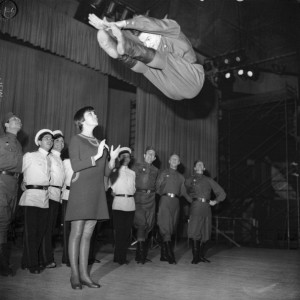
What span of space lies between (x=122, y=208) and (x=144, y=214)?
0.43 metres

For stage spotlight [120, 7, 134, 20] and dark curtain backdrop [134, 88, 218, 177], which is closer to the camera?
stage spotlight [120, 7, 134, 20]

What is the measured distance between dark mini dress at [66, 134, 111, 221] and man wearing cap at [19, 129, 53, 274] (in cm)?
80

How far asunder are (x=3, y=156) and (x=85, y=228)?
1.12 meters

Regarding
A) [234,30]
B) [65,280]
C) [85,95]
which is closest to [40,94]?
[85,95]

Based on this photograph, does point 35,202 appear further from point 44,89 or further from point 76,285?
point 44,89

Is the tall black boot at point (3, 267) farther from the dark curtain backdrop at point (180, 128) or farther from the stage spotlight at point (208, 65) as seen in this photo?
the stage spotlight at point (208, 65)

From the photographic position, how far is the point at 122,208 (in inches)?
176

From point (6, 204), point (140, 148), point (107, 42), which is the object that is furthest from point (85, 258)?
point (140, 148)

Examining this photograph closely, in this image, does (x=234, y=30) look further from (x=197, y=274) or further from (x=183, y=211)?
(x=197, y=274)

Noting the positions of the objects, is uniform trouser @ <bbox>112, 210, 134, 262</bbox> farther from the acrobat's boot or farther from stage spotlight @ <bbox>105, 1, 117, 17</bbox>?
stage spotlight @ <bbox>105, 1, 117, 17</bbox>

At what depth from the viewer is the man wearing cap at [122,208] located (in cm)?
438

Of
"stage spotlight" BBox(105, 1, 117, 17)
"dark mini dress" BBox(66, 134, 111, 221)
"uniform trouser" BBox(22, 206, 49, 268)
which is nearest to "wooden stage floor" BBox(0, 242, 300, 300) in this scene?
"uniform trouser" BBox(22, 206, 49, 268)

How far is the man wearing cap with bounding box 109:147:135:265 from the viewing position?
14.4 ft

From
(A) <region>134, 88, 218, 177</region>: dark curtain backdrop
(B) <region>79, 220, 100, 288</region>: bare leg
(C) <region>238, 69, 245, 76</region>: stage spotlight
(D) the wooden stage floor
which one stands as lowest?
(D) the wooden stage floor
